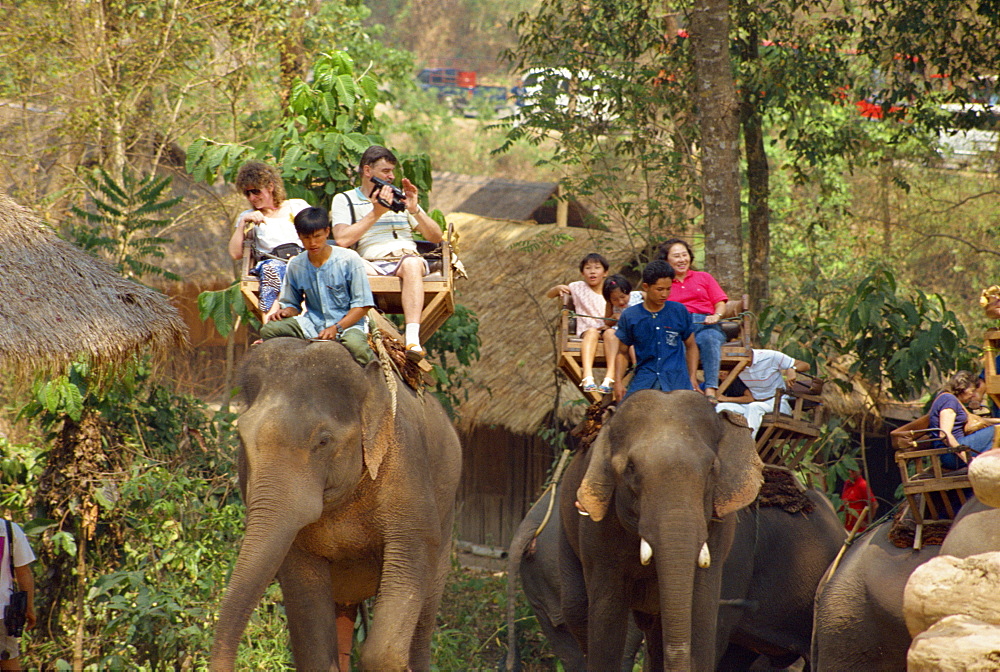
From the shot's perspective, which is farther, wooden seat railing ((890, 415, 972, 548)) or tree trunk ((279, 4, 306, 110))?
tree trunk ((279, 4, 306, 110))

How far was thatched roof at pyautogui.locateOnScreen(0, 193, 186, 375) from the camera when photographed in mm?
6961

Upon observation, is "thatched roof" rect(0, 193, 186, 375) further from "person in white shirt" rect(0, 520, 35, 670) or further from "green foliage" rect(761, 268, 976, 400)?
"green foliage" rect(761, 268, 976, 400)

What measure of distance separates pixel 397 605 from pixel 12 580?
2.87 metres

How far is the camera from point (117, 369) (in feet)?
24.7

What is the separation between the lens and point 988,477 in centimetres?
381

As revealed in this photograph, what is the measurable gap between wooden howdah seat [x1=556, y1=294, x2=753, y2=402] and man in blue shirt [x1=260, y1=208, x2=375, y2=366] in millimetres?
2038

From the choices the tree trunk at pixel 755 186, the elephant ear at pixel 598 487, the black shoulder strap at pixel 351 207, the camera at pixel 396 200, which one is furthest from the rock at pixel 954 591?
the tree trunk at pixel 755 186

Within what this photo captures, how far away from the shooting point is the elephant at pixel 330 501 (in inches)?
182

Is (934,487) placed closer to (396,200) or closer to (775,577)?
(775,577)

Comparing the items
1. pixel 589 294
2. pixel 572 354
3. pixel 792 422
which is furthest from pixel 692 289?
pixel 792 422

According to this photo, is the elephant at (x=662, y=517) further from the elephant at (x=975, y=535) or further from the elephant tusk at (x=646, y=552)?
the elephant at (x=975, y=535)

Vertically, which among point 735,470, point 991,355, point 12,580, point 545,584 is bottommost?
point 545,584

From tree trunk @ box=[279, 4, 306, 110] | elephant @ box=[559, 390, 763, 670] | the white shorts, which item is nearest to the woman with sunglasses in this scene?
the white shorts

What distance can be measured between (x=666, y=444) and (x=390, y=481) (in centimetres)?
141
